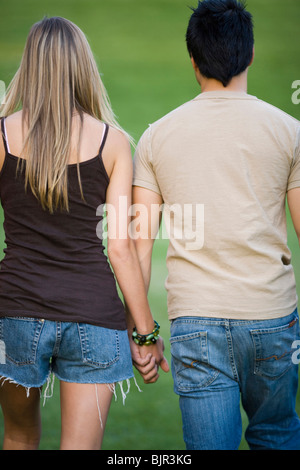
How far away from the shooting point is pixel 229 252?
6.07 feet

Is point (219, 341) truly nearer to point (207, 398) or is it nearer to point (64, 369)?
point (207, 398)

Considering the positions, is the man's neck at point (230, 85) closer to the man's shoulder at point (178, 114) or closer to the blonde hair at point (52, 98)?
the man's shoulder at point (178, 114)

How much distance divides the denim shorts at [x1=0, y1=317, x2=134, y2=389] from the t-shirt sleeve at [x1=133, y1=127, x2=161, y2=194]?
1.50 ft

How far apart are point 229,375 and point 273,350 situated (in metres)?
0.14

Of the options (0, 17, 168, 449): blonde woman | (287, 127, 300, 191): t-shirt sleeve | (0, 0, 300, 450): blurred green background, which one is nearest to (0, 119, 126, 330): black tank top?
(0, 17, 168, 449): blonde woman

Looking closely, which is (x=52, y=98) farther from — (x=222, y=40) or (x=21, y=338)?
(x=21, y=338)

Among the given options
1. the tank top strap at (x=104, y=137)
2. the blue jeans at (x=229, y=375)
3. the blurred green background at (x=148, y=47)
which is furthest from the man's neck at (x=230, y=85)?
the blurred green background at (x=148, y=47)

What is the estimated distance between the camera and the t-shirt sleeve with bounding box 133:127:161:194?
1994mm

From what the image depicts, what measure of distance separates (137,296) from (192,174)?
15.8 inches

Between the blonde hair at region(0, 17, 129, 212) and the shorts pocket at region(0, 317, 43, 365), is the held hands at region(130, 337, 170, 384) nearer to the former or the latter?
the shorts pocket at region(0, 317, 43, 365)

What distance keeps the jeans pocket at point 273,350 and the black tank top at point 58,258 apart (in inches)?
14.7

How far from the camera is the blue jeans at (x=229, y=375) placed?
5.97 ft
